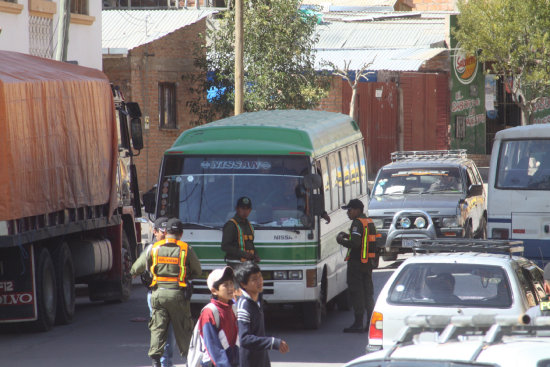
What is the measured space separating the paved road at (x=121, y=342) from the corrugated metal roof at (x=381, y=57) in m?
21.8

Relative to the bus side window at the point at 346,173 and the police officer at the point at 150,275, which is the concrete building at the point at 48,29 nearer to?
the bus side window at the point at 346,173

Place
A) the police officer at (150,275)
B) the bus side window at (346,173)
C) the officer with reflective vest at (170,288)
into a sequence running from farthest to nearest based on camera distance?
the bus side window at (346,173), the police officer at (150,275), the officer with reflective vest at (170,288)

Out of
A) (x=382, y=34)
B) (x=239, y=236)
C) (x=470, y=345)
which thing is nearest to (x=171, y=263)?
(x=239, y=236)

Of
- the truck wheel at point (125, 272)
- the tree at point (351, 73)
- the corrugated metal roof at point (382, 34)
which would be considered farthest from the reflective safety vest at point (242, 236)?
the corrugated metal roof at point (382, 34)

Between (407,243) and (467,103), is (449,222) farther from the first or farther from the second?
(467,103)

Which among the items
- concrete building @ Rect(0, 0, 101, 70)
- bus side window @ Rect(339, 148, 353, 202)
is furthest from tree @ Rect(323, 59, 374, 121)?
bus side window @ Rect(339, 148, 353, 202)

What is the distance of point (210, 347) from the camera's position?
6.86 metres

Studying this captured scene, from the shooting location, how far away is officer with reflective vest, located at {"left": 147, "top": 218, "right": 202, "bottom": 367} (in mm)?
Result: 10070

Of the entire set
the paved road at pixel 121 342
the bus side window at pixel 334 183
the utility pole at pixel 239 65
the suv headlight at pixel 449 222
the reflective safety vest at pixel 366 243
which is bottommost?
the paved road at pixel 121 342

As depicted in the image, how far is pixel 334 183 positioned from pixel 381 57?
24140mm

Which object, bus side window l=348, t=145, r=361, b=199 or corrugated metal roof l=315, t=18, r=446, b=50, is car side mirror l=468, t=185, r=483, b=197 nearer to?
bus side window l=348, t=145, r=361, b=199

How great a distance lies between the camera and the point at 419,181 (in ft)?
66.6

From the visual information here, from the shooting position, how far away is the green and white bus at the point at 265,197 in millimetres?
12820

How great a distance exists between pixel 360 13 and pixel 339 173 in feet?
114
